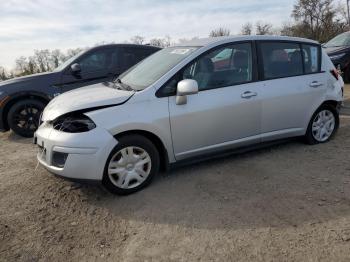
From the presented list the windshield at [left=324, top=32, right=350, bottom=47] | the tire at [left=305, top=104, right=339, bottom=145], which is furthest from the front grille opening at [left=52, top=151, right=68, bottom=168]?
the windshield at [left=324, top=32, right=350, bottom=47]

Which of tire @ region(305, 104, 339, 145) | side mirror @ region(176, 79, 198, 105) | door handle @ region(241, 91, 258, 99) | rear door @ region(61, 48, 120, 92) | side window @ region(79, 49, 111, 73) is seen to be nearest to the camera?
side mirror @ region(176, 79, 198, 105)

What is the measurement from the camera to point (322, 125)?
18.8 ft

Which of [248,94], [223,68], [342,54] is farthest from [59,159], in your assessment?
[342,54]

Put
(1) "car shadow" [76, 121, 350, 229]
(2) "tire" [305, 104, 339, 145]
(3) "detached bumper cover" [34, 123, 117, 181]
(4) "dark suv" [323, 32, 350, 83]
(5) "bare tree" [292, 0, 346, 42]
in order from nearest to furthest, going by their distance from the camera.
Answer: (1) "car shadow" [76, 121, 350, 229] < (3) "detached bumper cover" [34, 123, 117, 181] < (2) "tire" [305, 104, 339, 145] < (4) "dark suv" [323, 32, 350, 83] < (5) "bare tree" [292, 0, 346, 42]

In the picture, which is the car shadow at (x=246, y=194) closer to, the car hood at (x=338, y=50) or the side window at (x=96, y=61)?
the side window at (x=96, y=61)

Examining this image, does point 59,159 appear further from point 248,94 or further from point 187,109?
point 248,94

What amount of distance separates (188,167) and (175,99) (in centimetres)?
106

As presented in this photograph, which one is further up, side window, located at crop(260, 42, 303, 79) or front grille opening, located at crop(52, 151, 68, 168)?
side window, located at crop(260, 42, 303, 79)

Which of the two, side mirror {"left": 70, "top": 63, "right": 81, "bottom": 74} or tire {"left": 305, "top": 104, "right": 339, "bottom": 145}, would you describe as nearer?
tire {"left": 305, "top": 104, "right": 339, "bottom": 145}

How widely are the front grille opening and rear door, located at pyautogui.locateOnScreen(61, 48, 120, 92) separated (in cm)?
381

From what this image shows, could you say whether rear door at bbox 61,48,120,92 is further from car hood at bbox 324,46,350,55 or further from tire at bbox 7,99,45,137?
car hood at bbox 324,46,350,55

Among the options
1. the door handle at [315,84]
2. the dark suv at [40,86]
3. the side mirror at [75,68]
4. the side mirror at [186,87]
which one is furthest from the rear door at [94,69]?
the door handle at [315,84]

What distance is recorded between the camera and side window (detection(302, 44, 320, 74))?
215 inches

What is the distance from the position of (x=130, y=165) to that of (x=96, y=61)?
432 cm
